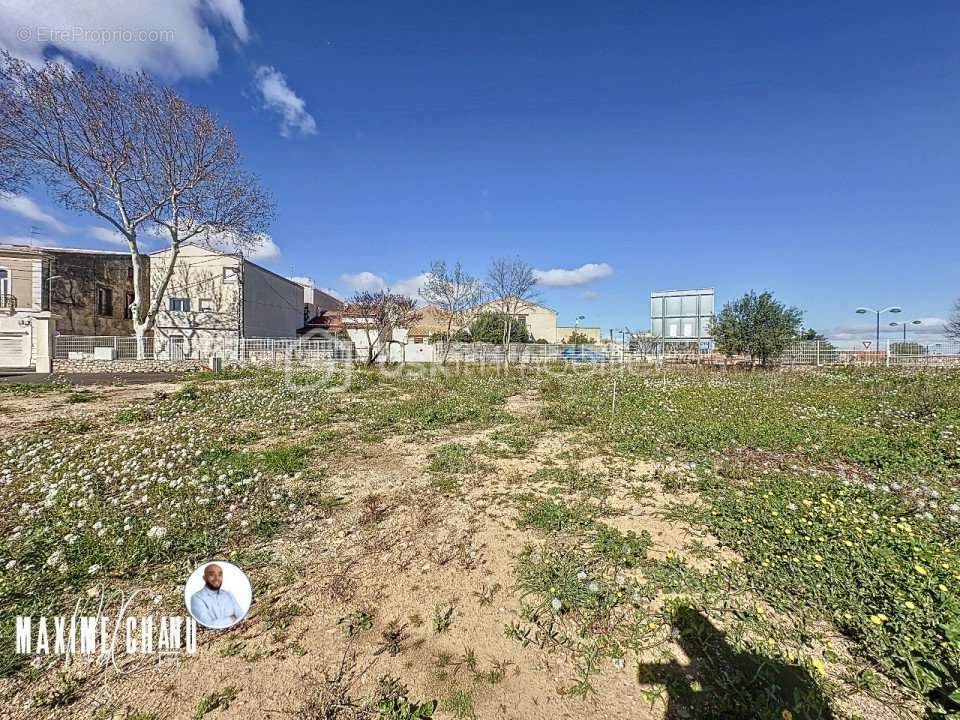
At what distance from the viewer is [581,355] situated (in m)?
29.5

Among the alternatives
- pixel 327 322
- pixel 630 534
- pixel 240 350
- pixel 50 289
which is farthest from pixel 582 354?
pixel 50 289

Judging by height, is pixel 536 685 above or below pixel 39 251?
below

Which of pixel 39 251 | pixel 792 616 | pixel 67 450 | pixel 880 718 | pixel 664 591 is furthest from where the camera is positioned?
pixel 39 251

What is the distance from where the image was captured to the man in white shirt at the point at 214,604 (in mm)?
1889

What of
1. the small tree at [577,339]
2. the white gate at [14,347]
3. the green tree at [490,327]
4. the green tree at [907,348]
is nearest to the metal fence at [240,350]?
the white gate at [14,347]

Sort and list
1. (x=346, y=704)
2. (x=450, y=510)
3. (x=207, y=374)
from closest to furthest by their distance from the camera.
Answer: (x=346, y=704), (x=450, y=510), (x=207, y=374)

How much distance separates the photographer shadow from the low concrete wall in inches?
970

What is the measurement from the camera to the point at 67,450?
5613mm

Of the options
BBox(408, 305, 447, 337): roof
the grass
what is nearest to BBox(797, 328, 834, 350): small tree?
the grass

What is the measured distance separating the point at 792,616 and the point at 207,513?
457cm

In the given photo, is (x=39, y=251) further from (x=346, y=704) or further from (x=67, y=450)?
(x=346, y=704)

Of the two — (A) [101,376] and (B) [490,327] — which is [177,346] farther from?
(B) [490,327]

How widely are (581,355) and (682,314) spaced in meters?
7.61

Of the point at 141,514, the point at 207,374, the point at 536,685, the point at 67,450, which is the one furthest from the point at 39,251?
the point at 536,685
